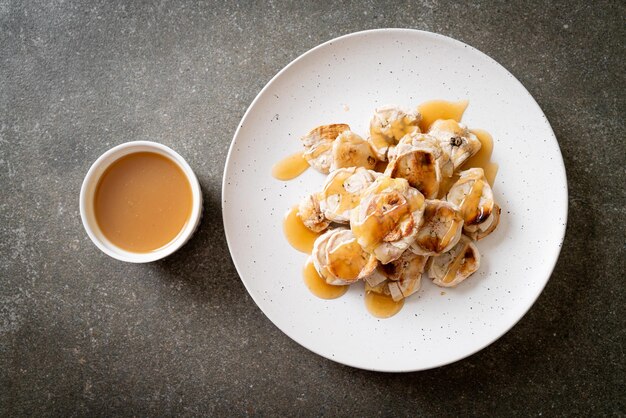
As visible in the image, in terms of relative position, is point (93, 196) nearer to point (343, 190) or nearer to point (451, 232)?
point (343, 190)

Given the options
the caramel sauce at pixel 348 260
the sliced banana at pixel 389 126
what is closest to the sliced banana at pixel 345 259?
the caramel sauce at pixel 348 260

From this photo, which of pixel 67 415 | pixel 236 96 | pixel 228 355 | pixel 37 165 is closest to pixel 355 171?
pixel 236 96

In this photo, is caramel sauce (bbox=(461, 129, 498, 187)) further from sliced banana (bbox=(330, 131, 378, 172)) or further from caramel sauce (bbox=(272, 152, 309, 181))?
caramel sauce (bbox=(272, 152, 309, 181))

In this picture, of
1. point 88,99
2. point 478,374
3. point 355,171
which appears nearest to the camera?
point 355,171

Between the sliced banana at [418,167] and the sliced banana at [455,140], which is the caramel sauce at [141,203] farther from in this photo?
the sliced banana at [455,140]

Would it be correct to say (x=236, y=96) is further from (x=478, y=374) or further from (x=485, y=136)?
(x=478, y=374)
